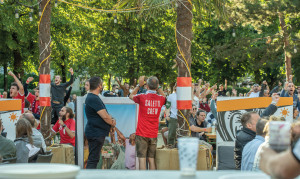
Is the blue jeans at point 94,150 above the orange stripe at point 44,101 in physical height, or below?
below

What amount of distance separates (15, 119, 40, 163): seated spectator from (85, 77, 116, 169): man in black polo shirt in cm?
116

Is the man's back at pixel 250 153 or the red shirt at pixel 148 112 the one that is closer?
the man's back at pixel 250 153

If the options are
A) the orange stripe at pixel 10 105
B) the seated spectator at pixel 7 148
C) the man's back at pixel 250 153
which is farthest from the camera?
the orange stripe at pixel 10 105

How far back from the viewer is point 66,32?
26.0 metres

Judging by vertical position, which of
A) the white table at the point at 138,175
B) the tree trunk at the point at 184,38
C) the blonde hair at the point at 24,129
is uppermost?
the tree trunk at the point at 184,38

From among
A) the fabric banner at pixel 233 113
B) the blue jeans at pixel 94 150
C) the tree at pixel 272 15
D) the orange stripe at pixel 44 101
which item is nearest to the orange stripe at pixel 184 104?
the fabric banner at pixel 233 113

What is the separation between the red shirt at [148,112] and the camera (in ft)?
24.0

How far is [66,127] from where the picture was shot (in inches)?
334

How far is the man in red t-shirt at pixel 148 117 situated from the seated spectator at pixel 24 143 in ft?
6.50

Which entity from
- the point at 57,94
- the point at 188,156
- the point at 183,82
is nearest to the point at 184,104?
the point at 183,82

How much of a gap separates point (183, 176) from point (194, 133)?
7268 mm

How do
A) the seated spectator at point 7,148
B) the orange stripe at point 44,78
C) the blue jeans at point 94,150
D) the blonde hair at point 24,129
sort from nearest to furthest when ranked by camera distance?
the seated spectator at point 7,148 → the blonde hair at point 24,129 → the blue jeans at point 94,150 → the orange stripe at point 44,78

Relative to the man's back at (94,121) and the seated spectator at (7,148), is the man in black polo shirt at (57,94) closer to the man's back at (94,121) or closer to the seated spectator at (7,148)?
the man's back at (94,121)

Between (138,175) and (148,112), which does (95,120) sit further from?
(138,175)
